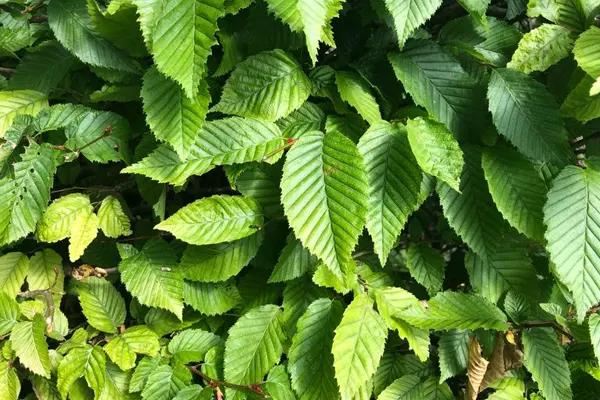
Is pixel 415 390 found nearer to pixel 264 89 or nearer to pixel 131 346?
pixel 131 346

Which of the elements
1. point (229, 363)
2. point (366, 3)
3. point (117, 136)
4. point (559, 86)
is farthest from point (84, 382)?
point (559, 86)

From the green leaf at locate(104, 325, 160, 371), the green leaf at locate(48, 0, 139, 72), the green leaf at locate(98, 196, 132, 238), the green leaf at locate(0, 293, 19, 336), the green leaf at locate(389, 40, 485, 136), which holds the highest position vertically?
the green leaf at locate(48, 0, 139, 72)

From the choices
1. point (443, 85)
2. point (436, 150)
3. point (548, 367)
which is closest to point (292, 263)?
point (436, 150)

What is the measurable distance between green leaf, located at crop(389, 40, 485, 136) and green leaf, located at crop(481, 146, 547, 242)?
0.09m

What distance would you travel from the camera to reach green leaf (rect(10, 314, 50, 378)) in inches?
45.0

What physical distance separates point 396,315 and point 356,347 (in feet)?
0.38

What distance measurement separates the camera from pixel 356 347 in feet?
3.54

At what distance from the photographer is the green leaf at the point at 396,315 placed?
3.70 feet

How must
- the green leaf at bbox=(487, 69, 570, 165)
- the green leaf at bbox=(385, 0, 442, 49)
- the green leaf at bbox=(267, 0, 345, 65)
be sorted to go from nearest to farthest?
the green leaf at bbox=(267, 0, 345, 65) < the green leaf at bbox=(385, 0, 442, 49) < the green leaf at bbox=(487, 69, 570, 165)

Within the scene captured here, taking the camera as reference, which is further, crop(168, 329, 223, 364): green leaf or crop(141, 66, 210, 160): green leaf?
crop(168, 329, 223, 364): green leaf

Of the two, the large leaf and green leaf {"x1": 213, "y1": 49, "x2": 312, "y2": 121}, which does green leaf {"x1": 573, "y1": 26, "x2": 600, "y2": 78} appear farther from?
the large leaf

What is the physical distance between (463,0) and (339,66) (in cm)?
31

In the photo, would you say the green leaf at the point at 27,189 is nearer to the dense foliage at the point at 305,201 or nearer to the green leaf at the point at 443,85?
the dense foliage at the point at 305,201

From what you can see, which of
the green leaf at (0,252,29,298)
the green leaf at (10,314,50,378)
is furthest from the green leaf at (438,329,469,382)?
the green leaf at (0,252,29,298)
